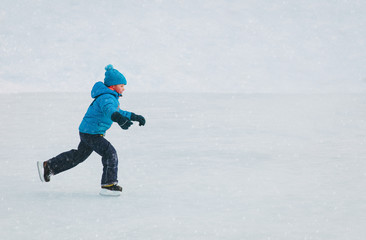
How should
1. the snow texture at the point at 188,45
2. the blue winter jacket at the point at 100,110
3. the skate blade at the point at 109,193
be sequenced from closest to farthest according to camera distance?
the blue winter jacket at the point at 100,110
the skate blade at the point at 109,193
the snow texture at the point at 188,45

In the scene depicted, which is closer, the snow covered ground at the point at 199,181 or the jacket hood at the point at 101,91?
→ the snow covered ground at the point at 199,181

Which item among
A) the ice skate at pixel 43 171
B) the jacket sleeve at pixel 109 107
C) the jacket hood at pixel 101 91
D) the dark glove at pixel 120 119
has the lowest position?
the ice skate at pixel 43 171

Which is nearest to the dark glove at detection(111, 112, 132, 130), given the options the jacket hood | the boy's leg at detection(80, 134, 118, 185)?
the jacket hood

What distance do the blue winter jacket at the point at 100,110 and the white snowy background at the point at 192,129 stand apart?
1.91 ft

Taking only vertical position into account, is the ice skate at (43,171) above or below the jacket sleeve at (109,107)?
below

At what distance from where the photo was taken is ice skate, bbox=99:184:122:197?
5.01 meters

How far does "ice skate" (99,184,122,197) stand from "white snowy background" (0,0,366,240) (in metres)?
0.09

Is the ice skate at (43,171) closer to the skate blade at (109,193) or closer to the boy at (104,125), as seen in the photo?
the boy at (104,125)

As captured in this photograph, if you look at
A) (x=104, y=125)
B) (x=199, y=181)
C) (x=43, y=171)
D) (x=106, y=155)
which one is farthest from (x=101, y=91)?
(x=199, y=181)

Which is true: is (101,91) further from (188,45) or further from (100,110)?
(188,45)

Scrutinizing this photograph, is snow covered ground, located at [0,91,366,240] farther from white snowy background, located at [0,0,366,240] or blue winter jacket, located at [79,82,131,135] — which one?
blue winter jacket, located at [79,82,131,135]

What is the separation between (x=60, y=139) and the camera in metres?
8.45

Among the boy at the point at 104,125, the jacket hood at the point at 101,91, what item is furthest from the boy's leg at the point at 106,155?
the jacket hood at the point at 101,91

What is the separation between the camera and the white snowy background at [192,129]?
14.2 ft
